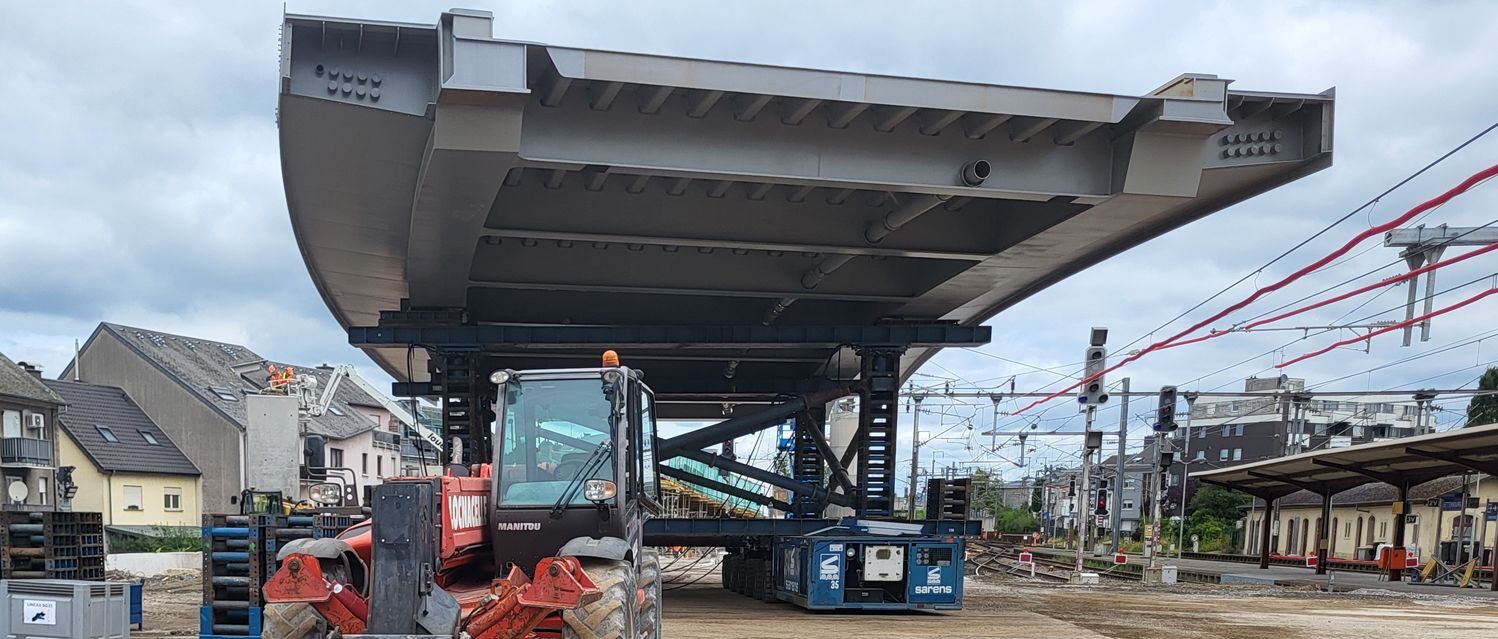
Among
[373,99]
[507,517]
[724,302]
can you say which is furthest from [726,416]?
[507,517]

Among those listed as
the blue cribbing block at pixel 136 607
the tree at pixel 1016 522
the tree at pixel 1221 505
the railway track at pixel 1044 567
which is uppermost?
the blue cribbing block at pixel 136 607

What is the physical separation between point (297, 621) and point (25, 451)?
4335 cm

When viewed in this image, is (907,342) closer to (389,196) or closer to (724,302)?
(724,302)

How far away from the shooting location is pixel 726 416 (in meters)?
47.8

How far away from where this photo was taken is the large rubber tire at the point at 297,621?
8969 mm

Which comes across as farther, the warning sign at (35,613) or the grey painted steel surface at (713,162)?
the grey painted steel surface at (713,162)

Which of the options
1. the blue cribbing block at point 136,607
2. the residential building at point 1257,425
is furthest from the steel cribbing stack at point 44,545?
the residential building at point 1257,425

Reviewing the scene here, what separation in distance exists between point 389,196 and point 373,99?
429 centimetres

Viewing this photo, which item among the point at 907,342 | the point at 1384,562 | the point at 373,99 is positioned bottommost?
the point at 1384,562

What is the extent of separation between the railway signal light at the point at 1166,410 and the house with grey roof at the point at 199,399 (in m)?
29.1

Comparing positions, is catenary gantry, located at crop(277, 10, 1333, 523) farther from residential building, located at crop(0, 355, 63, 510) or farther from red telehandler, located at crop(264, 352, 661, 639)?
residential building, located at crop(0, 355, 63, 510)

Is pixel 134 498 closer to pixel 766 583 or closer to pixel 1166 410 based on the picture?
pixel 766 583

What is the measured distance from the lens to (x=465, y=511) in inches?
392

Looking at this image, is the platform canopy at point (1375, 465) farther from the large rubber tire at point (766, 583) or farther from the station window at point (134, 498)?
the station window at point (134, 498)
